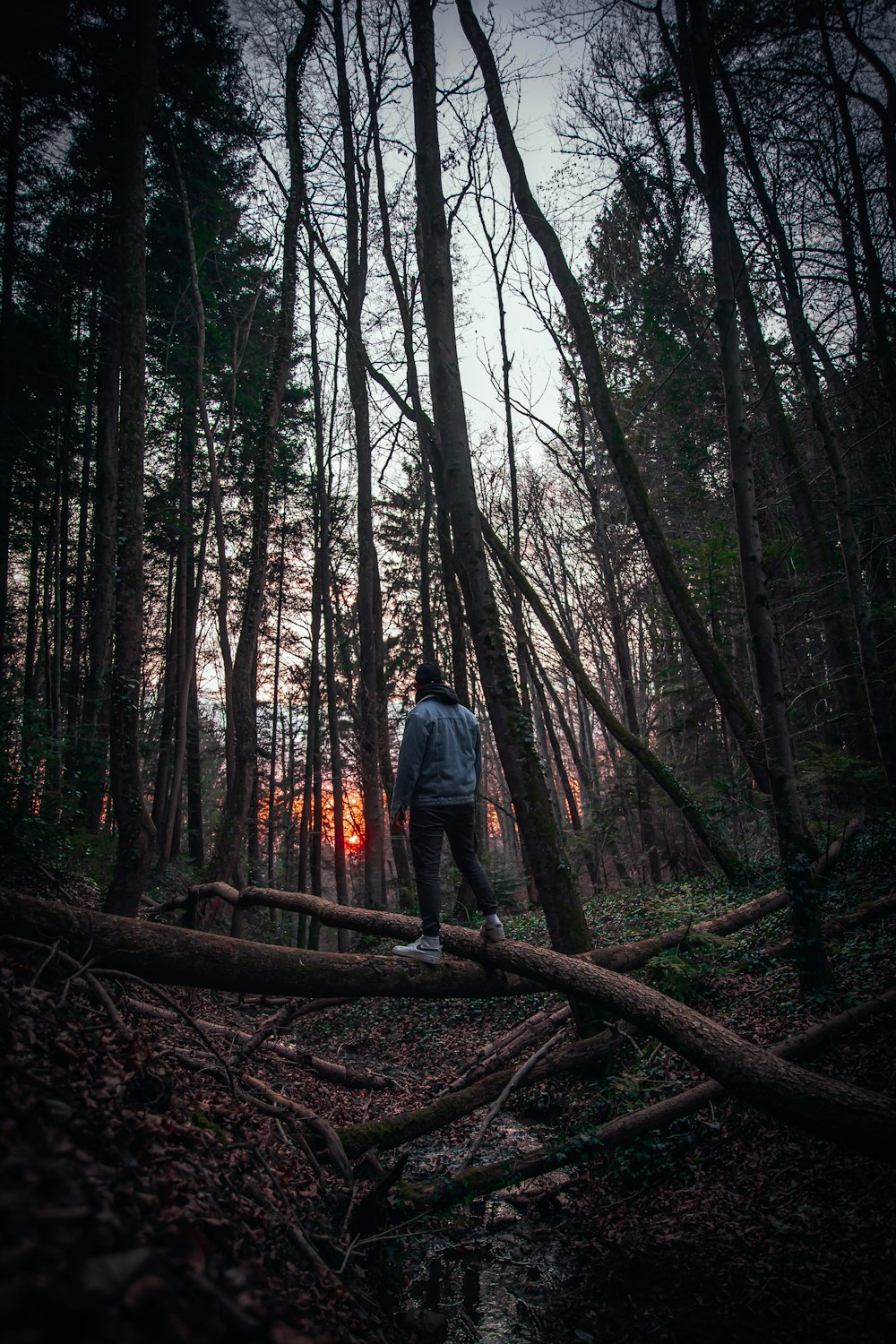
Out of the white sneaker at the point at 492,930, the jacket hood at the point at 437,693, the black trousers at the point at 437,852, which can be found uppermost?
the jacket hood at the point at 437,693

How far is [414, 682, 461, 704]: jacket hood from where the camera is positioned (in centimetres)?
525

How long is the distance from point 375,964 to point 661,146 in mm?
12849

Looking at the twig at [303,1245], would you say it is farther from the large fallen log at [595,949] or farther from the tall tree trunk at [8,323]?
the tall tree trunk at [8,323]

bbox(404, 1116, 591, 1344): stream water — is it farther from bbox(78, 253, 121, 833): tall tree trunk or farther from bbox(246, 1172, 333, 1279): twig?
bbox(78, 253, 121, 833): tall tree trunk

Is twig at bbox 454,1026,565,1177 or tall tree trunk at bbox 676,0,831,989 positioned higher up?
tall tree trunk at bbox 676,0,831,989

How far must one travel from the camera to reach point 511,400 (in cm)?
1580

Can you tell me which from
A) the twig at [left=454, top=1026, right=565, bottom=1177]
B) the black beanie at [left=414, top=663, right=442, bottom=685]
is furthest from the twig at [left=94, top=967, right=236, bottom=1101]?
the black beanie at [left=414, top=663, right=442, bottom=685]

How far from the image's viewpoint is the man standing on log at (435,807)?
478cm

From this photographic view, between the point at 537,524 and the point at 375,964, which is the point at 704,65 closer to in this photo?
the point at 375,964

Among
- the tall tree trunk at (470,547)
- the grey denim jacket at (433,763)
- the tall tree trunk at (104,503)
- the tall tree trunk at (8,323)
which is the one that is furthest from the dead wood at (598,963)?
the tall tree trunk at (8,323)

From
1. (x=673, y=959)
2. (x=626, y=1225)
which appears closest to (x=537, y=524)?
(x=673, y=959)

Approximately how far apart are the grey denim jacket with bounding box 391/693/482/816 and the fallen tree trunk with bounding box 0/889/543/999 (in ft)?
4.14

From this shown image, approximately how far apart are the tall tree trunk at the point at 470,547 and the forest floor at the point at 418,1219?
4.23 feet

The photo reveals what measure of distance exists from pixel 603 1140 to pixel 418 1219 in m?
1.31
